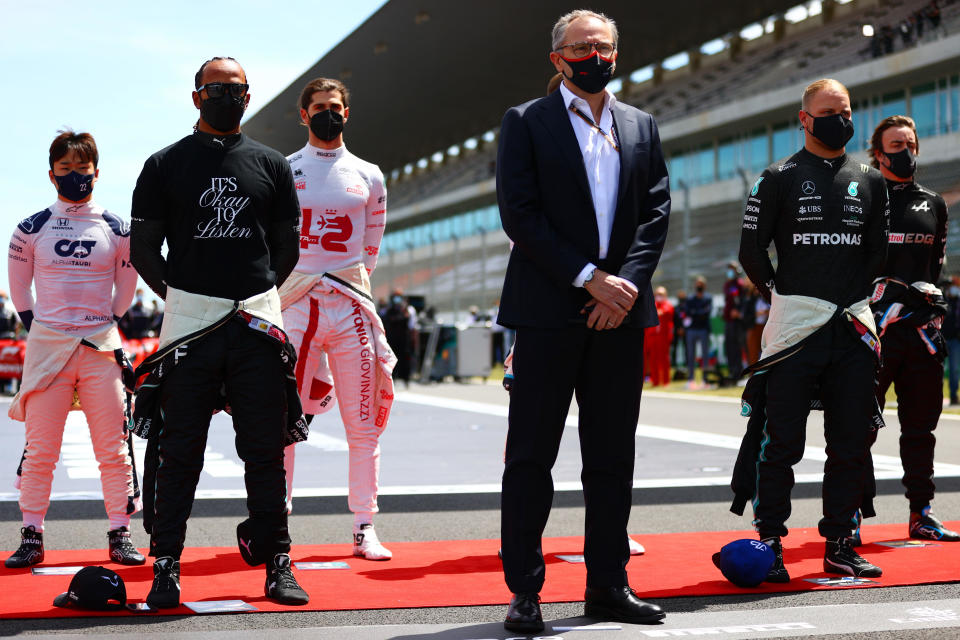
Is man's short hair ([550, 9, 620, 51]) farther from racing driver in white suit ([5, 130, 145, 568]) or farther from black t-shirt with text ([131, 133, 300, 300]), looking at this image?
racing driver in white suit ([5, 130, 145, 568])

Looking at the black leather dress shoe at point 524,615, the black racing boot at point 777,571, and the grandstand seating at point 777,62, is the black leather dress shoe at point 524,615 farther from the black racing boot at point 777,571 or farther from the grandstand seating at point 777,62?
the grandstand seating at point 777,62

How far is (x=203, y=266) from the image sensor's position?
3.97m

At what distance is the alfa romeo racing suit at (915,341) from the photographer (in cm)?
535

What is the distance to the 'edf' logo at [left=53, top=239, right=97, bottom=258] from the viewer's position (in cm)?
489

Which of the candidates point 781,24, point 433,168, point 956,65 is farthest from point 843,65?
point 433,168

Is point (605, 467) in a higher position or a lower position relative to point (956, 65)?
lower

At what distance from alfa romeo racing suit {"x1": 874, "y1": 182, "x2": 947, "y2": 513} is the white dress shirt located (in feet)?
7.07

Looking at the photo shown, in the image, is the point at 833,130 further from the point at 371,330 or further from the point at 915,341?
the point at 371,330

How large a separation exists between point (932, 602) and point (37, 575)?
3324 millimetres

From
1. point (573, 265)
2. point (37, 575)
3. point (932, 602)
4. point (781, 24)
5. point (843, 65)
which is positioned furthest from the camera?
point (781, 24)

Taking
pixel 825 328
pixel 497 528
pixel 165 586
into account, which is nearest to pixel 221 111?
pixel 165 586

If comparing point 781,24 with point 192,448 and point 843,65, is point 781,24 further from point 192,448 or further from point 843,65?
point 192,448

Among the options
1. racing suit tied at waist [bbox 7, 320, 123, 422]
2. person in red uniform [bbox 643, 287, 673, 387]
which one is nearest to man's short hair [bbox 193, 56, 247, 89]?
racing suit tied at waist [bbox 7, 320, 123, 422]

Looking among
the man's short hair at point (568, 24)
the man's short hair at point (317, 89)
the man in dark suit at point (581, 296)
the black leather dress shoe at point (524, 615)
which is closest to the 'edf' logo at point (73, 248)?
the man's short hair at point (317, 89)
